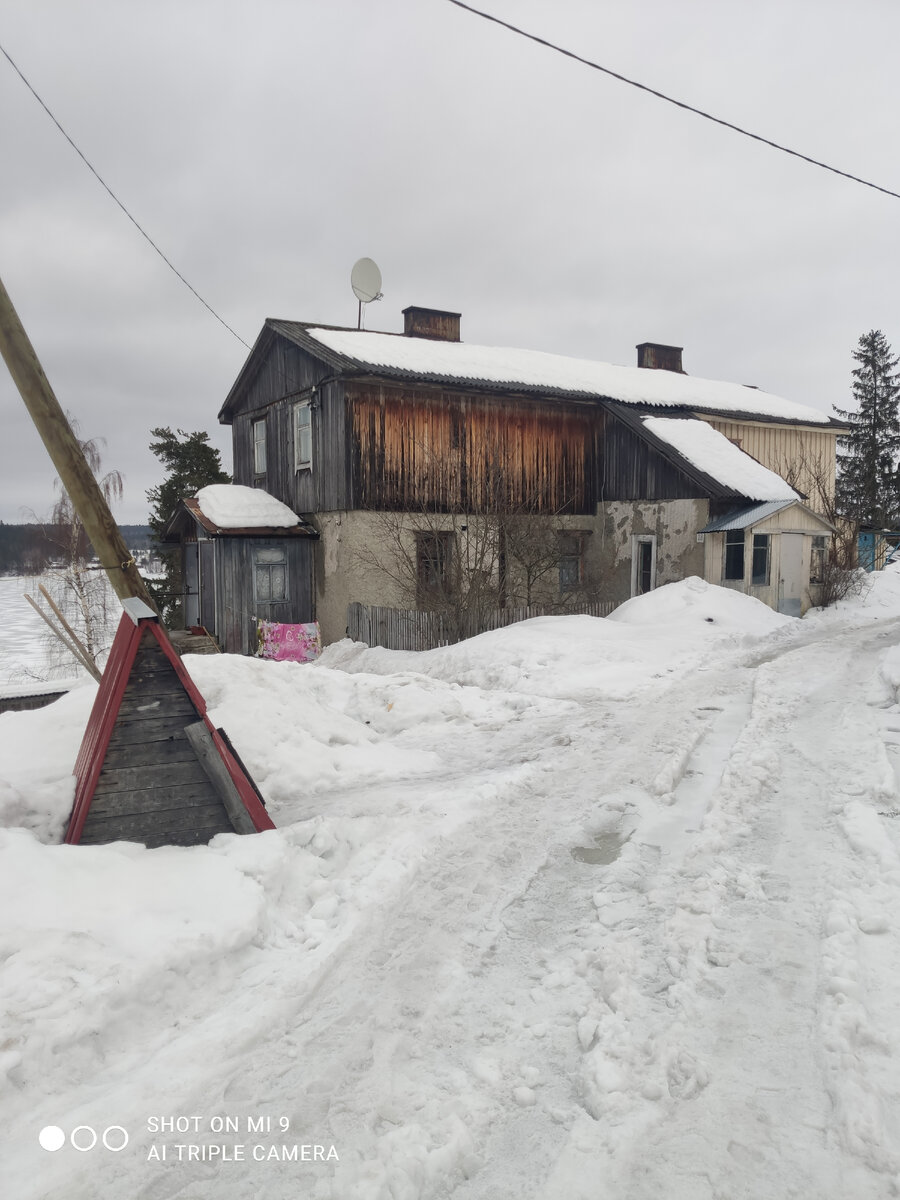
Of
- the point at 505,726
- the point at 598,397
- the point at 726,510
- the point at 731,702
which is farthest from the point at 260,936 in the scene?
the point at 598,397

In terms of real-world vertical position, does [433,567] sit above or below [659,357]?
below

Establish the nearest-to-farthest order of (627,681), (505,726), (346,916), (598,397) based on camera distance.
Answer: (346,916), (505,726), (627,681), (598,397)

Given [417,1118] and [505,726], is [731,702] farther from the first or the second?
[417,1118]

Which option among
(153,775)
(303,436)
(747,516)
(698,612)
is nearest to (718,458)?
(747,516)

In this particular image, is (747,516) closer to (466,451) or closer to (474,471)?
(474,471)

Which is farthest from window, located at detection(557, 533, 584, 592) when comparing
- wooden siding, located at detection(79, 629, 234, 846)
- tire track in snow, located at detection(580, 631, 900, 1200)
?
wooden siding, located at detection(79, 629, 234, 846)

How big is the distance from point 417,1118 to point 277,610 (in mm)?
15266

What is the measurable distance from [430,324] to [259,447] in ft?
19.9

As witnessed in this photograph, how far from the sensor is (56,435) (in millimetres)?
4762

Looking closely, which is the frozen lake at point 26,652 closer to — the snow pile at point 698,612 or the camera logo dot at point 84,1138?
the snow pile at point 698,612

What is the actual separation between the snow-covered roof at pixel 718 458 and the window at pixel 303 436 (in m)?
8.20

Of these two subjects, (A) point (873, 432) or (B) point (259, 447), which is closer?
(B) point (259, 447)

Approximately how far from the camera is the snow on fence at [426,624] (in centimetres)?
1346

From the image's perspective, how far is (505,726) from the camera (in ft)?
27.2
